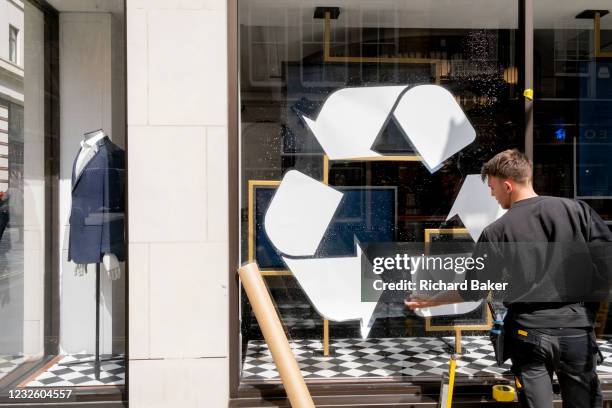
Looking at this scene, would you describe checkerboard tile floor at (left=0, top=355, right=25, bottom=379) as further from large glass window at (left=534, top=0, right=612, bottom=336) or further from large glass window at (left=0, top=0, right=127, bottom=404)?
large glass window at (left=534, top=0, right=612, bottom=336)

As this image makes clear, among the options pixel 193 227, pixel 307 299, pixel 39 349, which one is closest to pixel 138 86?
pixel 193 227

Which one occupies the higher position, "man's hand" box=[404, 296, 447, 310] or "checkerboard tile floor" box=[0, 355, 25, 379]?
"man's hand" box=[404, 296, 447, 310]

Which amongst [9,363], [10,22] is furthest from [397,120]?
[9,363]

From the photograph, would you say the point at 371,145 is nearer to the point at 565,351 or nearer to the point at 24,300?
the point at 565,351

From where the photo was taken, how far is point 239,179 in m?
3.18

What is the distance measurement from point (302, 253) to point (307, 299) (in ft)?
0.88

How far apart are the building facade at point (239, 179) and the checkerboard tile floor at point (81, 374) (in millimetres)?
16

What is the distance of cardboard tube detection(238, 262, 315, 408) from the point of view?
269 centimetres

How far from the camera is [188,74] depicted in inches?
116

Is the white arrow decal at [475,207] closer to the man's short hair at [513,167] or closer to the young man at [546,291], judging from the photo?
the young man at [546,291]

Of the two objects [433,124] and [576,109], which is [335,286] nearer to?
[433,124]

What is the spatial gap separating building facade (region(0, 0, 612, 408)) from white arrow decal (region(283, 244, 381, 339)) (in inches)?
0.5

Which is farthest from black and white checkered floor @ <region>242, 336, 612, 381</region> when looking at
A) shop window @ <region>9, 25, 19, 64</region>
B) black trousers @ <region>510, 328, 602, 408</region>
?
shop window @ <region>9, 25, 19, 64</region>

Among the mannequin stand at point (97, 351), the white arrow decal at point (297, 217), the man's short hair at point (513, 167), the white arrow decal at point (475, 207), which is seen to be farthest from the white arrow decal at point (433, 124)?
the mannequin stand at point (97, 351)
